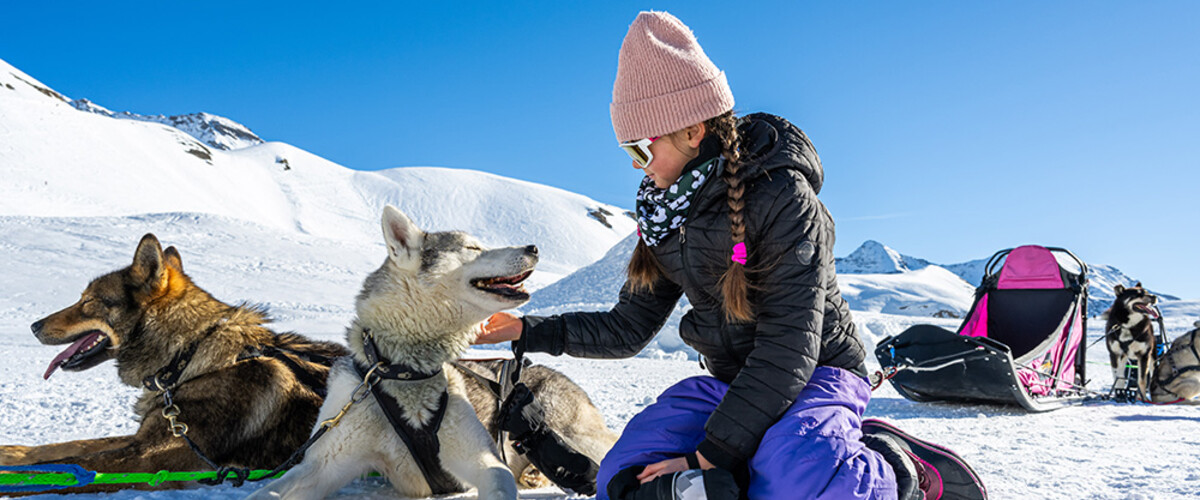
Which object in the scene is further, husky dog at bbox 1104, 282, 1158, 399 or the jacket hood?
husky dog at bbox 1104, 282, 1158, 399

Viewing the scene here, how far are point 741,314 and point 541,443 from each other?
103 centimetres

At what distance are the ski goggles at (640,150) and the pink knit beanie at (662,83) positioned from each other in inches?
1.0

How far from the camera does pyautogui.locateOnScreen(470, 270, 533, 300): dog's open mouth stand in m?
2.76

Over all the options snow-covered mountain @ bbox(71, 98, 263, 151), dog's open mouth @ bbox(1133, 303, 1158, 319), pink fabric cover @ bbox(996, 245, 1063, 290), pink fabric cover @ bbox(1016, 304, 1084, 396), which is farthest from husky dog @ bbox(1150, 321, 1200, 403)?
snow-covered mountain @ bbox(71, 98, 263, 151)

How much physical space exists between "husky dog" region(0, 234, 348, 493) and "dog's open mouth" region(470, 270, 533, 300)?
99 cm

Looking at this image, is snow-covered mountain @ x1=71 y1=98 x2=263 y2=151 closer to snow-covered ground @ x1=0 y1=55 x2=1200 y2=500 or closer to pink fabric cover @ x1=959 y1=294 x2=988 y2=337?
snow-covered ground @ x1=0 y1=55 x2=1200 y2=500

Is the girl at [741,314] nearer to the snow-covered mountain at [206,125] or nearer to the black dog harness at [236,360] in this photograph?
the black dog harness at [236,360]

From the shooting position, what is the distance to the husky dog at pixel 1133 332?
661 centimetres

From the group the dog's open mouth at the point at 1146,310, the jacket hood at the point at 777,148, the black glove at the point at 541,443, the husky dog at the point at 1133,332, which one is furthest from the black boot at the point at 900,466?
the dog's open mouth at the point at 1146,310

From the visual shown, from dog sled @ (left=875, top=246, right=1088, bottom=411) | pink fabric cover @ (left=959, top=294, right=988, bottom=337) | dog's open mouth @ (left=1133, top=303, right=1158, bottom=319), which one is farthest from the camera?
dog's open mouth @ (left=1133, top=303, right=1158, bottom=319)

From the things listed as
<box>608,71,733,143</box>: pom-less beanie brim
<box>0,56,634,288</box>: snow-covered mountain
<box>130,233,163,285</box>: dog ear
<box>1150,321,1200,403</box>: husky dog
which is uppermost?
<box>0,56,634,288</box>: snow-covered mountain

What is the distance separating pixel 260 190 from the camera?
49.2 meters

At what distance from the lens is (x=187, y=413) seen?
9.11 ft

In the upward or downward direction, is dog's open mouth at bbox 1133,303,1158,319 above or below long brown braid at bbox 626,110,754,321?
below
